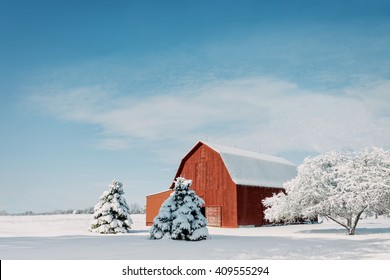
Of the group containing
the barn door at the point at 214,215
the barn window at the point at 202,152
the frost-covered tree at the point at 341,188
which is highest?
the barn window at the point at 202,152

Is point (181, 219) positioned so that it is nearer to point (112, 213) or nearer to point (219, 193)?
point (112, 213)

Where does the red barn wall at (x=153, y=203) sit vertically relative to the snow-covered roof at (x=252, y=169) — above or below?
below

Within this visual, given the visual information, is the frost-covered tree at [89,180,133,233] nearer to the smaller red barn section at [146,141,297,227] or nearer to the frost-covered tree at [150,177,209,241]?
the frost-covered tree at [150,177,209,241]

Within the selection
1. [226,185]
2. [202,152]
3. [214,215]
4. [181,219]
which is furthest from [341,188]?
[202,152]

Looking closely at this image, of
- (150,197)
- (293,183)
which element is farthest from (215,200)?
(293,183)

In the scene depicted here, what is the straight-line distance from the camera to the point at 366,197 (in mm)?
26391

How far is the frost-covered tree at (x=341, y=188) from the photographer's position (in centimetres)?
2627

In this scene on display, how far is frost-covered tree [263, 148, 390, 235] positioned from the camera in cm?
2627

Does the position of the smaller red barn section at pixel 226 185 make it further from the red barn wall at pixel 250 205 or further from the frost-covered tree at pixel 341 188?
the frost-covered tree at pixel 341 188

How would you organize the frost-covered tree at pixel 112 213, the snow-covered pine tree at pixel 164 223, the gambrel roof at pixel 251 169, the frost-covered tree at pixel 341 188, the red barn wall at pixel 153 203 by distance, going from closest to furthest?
the snow-covered pine tree at pixel 164 223
the frost-covered tree at pixel 341 188
the frost-covered tree at pixel 112 213
the gambrel roof at pixel 251 169
the red barn wall at pixel 153 203

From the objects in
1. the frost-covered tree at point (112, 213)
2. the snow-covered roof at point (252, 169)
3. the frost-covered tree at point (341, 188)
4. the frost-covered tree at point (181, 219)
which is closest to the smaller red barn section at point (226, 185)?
the snow-covered roof at point (252, 169)

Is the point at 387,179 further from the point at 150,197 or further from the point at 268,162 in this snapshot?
the point at 150,197

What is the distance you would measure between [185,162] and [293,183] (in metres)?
16.7

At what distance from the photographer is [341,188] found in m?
27.4
